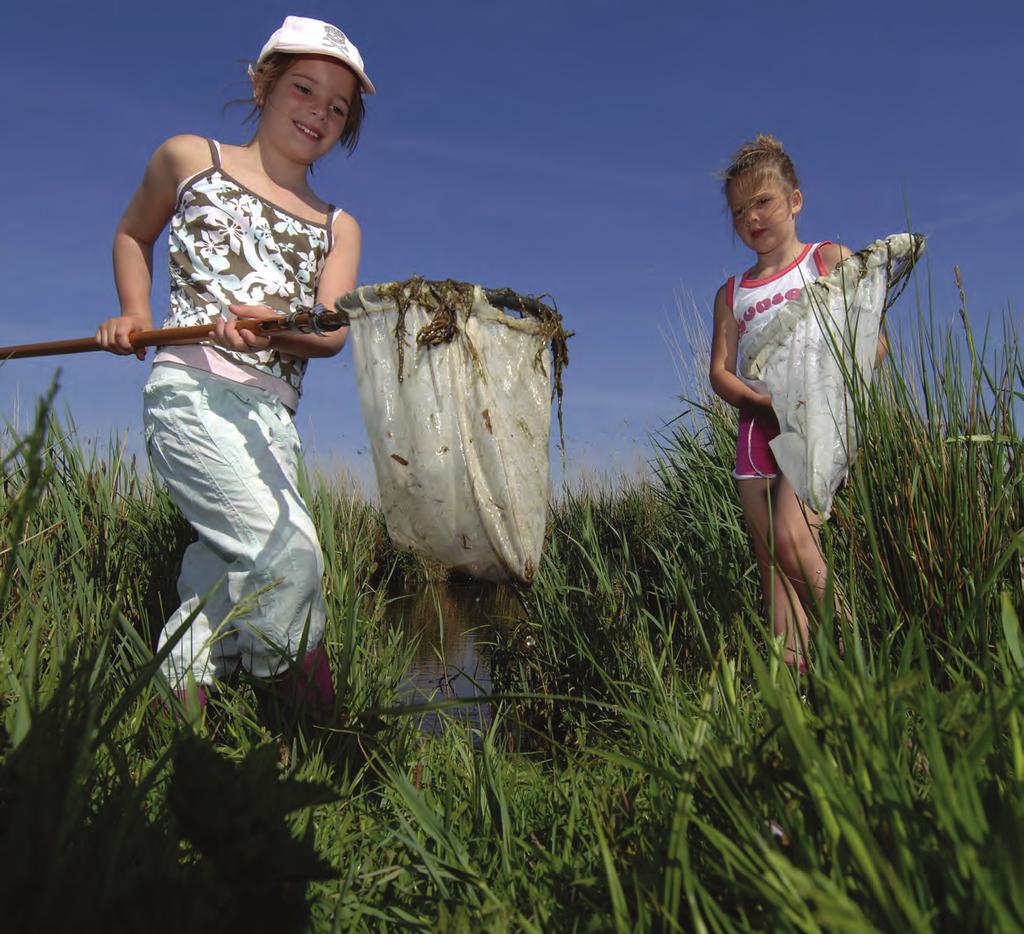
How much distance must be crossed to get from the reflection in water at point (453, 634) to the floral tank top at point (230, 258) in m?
1.44

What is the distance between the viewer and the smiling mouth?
8.57 feet

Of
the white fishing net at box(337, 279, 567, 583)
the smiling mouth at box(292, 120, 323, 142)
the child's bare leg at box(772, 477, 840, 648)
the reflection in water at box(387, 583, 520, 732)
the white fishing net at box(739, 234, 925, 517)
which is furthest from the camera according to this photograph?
the reflection in water at box(387, 583, 520, 732)

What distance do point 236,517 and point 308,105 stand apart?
1.23 m

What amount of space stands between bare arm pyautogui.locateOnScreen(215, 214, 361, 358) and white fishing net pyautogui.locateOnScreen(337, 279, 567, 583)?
0.28 meters

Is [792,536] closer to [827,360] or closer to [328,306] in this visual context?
[827,360]

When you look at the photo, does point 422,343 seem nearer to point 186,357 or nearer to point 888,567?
point 186,357

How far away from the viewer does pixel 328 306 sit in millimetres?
2523

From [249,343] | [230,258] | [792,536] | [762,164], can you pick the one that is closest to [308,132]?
[230,258]

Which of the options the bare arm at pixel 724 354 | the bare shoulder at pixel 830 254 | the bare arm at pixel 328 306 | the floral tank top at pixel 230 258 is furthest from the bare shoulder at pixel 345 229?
the bare shoulder at pixel 830 254

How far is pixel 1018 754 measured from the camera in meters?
1.17

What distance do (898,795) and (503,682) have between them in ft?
10.7

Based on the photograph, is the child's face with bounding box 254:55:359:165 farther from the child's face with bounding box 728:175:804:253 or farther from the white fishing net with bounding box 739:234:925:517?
the white fishing net with bounding box 739:234:925:517

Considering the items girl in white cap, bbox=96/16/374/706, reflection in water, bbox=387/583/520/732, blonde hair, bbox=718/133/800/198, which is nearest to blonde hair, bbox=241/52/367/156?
girl in white cap, bbox=96/16/374/706

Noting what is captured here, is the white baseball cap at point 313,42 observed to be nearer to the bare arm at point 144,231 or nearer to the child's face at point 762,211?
the bare arm at point 144,231
